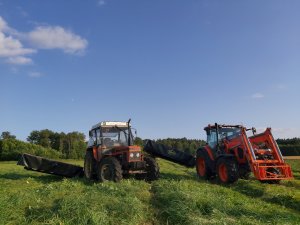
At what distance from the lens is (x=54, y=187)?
11727 millimetres

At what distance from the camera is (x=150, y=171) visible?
14.5 meters

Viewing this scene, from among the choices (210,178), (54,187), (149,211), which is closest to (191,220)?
(149,211)

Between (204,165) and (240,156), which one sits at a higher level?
(240,156)

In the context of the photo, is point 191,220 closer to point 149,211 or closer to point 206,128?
point 149,211

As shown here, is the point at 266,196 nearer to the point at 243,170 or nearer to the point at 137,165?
the point at 243,170

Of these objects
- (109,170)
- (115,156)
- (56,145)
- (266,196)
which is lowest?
(266,196)

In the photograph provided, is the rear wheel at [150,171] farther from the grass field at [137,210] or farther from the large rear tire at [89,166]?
the grass field at [137,210]

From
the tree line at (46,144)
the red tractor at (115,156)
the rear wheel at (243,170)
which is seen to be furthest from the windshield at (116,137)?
the tree line at (46,144)

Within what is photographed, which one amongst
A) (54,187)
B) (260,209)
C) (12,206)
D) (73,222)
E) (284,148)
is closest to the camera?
(73,222)

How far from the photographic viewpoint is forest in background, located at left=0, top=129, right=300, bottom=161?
4634 centimetres

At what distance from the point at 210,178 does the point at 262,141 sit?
2.88 m

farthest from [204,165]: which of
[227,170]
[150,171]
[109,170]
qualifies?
[109,170]

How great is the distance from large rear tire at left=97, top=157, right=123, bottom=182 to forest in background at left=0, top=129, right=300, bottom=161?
4043 millimetres

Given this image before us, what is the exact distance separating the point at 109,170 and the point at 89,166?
7.00 ft
